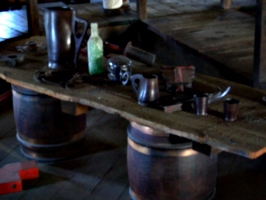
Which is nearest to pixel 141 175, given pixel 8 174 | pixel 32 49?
pixel 8 174

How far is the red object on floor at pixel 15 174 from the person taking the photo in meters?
2.99

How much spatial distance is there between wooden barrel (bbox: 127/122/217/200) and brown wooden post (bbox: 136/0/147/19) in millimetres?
3069

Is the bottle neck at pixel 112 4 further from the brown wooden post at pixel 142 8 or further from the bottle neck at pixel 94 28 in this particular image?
the bottle neck at pixel 94 28

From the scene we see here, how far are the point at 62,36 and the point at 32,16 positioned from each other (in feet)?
5.82

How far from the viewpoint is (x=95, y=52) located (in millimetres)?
2861

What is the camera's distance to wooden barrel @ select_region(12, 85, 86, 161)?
3.14 metres

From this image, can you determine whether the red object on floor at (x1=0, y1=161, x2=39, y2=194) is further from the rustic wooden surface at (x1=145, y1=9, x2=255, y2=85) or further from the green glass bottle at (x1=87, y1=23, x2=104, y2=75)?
the rustic wooden surface at (x1=145, y1=9, x2=255, y2=85)

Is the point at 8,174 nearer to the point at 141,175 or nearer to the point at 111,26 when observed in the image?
the point at 141,175

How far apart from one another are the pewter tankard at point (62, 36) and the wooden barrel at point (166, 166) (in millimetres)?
745

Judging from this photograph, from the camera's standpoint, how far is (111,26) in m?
5.34

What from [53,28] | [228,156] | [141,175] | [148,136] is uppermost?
[53,28]

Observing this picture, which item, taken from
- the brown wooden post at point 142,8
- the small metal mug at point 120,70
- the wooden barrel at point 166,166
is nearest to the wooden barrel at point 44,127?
the small metal mug at point 120,70

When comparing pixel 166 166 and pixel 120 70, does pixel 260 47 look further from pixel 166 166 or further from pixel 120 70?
pixel 166 166

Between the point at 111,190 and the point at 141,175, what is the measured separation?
0.48 m
